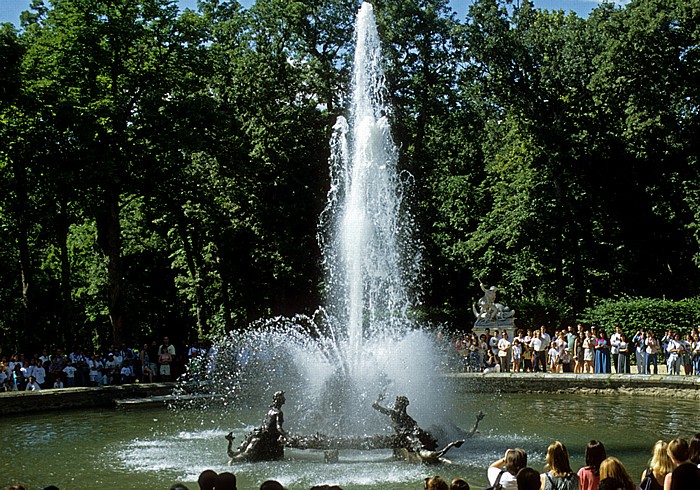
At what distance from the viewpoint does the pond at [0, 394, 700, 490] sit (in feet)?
42.9

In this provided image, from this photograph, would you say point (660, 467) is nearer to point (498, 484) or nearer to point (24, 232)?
point (498, 484)

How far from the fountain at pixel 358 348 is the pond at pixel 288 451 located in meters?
1.00

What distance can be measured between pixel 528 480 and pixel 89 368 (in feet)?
77.1

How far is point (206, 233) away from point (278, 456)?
26.8m

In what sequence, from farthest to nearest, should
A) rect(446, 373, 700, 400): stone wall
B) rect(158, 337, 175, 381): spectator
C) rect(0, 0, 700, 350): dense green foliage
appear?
rect(0, 0, 700, 350): dense green foliage < rect(158, 337, 175, 381): spectator < rect(446, 373, 700, 400): stone wall

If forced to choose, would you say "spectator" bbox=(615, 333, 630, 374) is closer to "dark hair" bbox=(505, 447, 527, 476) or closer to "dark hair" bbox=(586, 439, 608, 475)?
"dark hair" bbox=(586, 439, 608, 475)

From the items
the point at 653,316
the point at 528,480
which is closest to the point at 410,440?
the point at 528,480

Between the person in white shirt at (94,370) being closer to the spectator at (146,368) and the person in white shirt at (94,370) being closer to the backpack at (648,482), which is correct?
the spectator at (146,368)

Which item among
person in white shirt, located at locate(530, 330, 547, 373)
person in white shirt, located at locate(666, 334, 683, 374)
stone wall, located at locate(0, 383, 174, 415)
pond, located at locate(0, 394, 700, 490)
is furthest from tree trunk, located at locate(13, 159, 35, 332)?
person in white shirt, located at locate(666, 334, 683, 374)

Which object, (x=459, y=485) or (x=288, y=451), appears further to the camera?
(x=288, y=451)

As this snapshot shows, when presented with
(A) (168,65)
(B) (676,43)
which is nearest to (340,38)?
(A) (168,65)

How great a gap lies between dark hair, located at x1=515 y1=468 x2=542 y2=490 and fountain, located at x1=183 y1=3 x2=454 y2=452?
30.9 feet

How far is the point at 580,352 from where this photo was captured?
27812 mm

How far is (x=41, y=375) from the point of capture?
2573 cm
